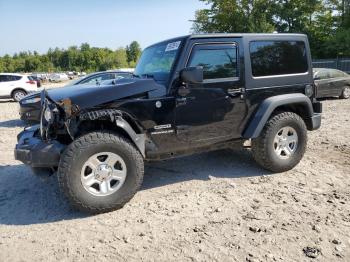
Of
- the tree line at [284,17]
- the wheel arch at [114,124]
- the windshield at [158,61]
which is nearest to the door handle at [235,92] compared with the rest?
the windshield at [158,61]

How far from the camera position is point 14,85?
59.5 ft

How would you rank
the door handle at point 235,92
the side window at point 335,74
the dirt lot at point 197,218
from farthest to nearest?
the side window at point 335,74
the door handle at point 235,92
the dirt lot at point 197,218

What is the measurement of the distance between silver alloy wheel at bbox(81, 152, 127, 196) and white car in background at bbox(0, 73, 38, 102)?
15569mm

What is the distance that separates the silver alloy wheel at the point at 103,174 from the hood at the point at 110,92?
2.01 feet

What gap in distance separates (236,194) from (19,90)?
53.5 ft

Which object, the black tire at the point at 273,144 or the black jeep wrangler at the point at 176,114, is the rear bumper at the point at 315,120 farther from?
the black tire at the point at 273,144

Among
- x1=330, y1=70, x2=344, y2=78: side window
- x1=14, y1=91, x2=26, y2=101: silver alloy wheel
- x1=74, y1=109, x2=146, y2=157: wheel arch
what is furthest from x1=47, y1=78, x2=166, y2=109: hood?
x1=14, y1=91, x2=26, y2=101: silver alloy wheel

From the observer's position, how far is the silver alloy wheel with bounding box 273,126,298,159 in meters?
5.45

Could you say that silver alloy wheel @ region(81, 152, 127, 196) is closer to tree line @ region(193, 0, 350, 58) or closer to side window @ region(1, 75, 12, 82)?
side window @ region(1, 75, 12, 82)

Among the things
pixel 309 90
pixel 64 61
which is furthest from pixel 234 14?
pixel 64 61

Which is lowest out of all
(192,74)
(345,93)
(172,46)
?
(345,93)

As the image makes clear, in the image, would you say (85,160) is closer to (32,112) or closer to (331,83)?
(32,112)

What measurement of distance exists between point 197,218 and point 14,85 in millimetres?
16599

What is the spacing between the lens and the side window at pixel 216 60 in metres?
4.67
